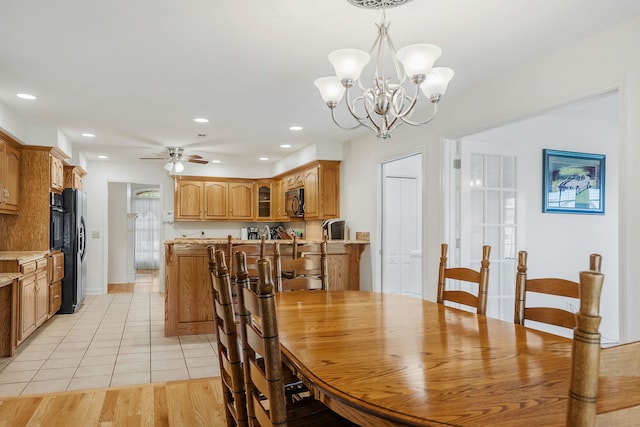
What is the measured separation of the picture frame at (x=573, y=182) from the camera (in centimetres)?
434

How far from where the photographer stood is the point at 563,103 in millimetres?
2695

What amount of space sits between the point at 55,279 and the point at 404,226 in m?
4.56

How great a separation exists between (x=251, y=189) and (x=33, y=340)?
14.2ft

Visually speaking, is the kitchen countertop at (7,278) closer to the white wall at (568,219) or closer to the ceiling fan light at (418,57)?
the ceiling fan light at (418,57)

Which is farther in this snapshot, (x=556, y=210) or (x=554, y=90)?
(x=556, y=210)

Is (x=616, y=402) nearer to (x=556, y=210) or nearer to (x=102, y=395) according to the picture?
(x=102, y=395)

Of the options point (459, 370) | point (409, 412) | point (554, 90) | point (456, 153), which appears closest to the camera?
point (409, 412)

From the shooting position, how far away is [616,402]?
67 cm

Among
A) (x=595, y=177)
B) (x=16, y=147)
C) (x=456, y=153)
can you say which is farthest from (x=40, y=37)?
(x=595, y=177)

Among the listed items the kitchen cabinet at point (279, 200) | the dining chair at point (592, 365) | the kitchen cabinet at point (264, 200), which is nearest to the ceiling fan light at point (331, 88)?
the dining chair at point (592, 365)

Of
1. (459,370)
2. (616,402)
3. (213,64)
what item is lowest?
(459,370)

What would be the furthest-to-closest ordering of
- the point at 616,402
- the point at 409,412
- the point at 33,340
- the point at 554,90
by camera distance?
the point at 33,340, the point at 554,90, the point at 409,412, the point at 616,402

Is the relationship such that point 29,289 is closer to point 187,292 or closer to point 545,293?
point 187,292

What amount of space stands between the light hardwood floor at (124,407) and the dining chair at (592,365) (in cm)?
229
